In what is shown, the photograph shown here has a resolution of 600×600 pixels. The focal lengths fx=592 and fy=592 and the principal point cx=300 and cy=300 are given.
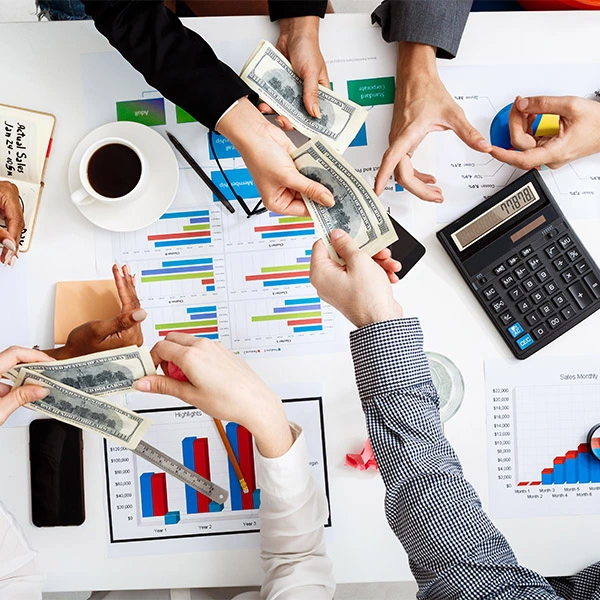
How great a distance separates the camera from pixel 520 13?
3.74 ft

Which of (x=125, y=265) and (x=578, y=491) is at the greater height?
(x=125, y=265)

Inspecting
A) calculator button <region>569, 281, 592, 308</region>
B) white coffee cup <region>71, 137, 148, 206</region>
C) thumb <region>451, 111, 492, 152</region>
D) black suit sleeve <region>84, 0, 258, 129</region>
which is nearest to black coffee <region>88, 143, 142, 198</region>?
white coffee cup <region>71, 137, 148, 206</region>

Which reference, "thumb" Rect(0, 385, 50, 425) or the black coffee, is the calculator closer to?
the black coffee

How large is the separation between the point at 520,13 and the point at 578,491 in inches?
36.8

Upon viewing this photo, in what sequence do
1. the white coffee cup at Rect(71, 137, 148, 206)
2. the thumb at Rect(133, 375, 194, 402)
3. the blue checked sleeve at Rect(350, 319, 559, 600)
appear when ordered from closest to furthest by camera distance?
the blue checked sleeve at Rect(350, 319, 559, 600) → the thumb at Rect(133, 375, 194, 402) → the white coffee cup at Rect(71, 137, 148, 206)

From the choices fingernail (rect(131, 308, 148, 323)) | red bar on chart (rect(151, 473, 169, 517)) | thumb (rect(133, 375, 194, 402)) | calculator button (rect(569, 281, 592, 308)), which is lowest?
red bar on chart (rect(151, 473, 169, 517))

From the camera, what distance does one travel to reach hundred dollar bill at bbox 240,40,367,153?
1.10 metres

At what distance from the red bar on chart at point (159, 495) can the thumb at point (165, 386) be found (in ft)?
0.90

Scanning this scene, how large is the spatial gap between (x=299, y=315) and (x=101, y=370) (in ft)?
1.25

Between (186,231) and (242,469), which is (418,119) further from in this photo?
(242,469)

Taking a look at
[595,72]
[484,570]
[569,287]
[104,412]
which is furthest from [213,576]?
[595,72]

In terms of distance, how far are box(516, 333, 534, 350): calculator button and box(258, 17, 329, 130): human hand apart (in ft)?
1.87

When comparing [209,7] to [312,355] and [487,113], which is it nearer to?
[487,113]

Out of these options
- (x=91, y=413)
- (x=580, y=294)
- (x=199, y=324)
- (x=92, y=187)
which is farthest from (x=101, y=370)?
(x=580, y=294)
